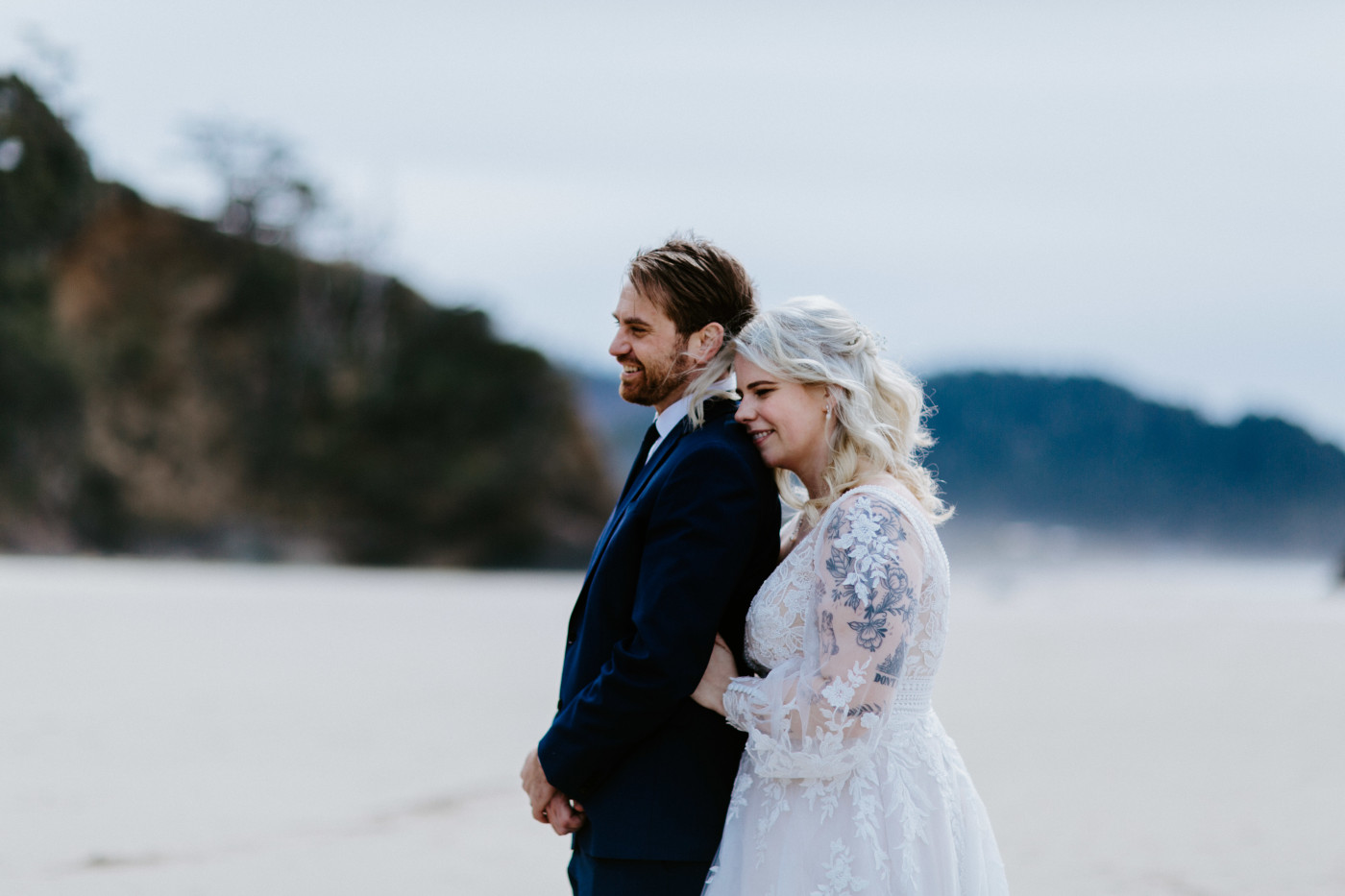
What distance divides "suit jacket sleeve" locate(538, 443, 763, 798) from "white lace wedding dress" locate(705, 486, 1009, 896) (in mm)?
165

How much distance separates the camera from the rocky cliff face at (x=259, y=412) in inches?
1373

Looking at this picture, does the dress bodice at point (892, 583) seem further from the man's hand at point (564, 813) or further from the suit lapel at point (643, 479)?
the man's hand at point (564, 813)

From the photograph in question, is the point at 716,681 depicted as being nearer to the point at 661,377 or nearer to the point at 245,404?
the point at 661,377

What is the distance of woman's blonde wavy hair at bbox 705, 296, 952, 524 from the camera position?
261cm

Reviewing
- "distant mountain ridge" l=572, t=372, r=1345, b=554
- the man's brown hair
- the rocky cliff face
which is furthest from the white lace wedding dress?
"distant mountain ridge" l=572, t=372, r=1345, b=554

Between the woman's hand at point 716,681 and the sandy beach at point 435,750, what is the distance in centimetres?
338

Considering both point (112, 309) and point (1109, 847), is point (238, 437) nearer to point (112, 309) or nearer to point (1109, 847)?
point (112, 309)

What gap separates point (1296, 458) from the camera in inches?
3912

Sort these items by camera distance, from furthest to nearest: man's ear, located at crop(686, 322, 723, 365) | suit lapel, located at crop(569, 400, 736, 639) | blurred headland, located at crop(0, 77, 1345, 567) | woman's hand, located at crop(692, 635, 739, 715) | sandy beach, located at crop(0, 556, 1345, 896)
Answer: blurred headland, located at crop(0, 77, 1345, 567), sandy beach, located at crop(0, 556, 1345, 896), man's ear, located at crop(686, 322, 723, 365), suit lapel, located at crop(569, 400, 736, 639), woman's hand, located at crop(692, 635, 739, 715)

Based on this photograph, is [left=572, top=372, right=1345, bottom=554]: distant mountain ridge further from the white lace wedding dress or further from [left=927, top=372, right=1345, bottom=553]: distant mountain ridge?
the white lace wedding dress

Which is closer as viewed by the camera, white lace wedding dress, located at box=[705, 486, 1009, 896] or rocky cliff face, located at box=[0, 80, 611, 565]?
white lace wedding dress, located at box=[705, 486, 1009, 896]

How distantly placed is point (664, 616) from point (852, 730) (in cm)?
46

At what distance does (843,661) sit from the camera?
7.84 ft

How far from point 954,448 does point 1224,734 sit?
93.3 metres
